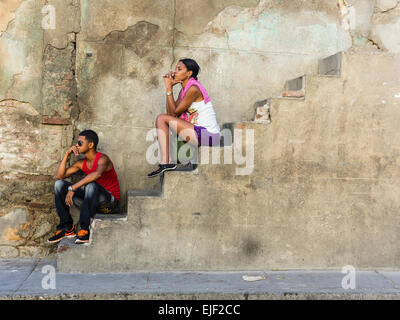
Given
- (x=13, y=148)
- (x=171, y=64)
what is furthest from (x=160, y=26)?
(x=13, y=148)

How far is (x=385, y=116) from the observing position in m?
5.98

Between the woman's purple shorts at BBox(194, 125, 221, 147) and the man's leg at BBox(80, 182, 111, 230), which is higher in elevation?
the woman's purple shorts at BBox(194, 125, 221, 147)

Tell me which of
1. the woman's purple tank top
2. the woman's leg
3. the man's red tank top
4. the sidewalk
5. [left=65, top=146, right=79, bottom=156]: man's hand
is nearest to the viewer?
the sidewalk

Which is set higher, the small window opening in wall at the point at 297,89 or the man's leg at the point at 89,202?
the small window opening in wall at the point at 297,89

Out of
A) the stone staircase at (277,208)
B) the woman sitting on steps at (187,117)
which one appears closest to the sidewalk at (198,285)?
the stone staircase at (277,208)

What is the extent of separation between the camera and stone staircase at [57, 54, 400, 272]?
18.5 ft

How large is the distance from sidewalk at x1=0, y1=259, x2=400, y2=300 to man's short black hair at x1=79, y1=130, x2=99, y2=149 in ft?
5.25

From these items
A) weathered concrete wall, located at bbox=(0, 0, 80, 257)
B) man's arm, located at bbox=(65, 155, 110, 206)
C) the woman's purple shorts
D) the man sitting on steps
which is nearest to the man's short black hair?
the man sitting on steps

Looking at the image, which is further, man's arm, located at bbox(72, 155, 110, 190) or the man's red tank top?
the man's red tank top

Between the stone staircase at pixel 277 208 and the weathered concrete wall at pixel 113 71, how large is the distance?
1.05m

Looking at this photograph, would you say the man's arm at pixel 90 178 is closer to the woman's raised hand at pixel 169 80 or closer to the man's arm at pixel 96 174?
the man's arm at pixel 96 174

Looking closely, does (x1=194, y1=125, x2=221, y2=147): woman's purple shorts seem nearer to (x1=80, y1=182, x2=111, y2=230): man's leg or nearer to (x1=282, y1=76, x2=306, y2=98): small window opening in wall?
(x1=282, y1=76, x2=306, y2=98): small window opening in wall

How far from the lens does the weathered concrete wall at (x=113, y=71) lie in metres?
6.46

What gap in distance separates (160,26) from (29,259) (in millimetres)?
3491
